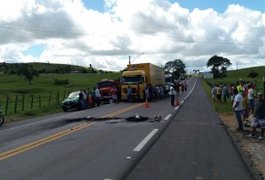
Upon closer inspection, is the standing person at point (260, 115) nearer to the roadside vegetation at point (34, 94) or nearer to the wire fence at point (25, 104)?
the roadside vegetation at point (34, 94)

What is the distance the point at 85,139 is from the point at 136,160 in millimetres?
4300

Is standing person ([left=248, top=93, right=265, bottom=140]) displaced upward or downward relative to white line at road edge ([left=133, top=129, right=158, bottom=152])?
upward

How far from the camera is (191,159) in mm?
11102

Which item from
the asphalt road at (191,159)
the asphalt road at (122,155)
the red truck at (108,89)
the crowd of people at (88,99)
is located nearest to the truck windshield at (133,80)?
the red truck at (108,89)

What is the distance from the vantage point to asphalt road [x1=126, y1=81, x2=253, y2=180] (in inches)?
363

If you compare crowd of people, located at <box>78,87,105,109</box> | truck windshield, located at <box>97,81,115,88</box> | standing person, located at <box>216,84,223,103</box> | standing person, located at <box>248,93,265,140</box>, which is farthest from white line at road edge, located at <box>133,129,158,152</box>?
truck windshield, located at <box>97,81,115,88</box>

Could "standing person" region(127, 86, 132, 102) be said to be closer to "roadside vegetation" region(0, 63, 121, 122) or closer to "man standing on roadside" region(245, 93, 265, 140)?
"roadside vegetation" region(0, 63, 121, 122)

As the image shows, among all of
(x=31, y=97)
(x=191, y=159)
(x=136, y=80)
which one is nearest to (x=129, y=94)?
(x=136, y=80)


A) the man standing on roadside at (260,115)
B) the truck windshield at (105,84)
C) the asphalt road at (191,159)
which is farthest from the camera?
the truck windshield at (105,84)

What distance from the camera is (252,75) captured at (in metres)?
170

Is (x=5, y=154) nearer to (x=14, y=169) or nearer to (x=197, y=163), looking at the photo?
(x=14, y=169)

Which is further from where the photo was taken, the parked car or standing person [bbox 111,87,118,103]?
standing person [bbox 111,87,118,103]

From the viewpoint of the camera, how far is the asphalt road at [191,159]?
9227 millimetres

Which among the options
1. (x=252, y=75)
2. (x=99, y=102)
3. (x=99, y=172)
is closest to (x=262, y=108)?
(x=99, y=172)
